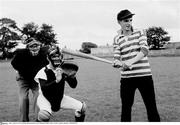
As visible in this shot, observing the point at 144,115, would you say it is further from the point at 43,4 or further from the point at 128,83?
the point at 43,4

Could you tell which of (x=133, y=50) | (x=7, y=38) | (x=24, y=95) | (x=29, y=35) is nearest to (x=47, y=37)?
(x=29, y=35)

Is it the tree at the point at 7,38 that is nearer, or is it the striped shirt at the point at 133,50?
the striped shirt at the point at 133,50

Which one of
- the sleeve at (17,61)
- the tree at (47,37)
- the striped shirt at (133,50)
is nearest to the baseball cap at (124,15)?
the striped shirt at (133,50)

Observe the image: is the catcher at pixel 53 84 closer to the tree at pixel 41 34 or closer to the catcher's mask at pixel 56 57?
the catcher's mask at pixel 56 57

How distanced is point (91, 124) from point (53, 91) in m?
0.78

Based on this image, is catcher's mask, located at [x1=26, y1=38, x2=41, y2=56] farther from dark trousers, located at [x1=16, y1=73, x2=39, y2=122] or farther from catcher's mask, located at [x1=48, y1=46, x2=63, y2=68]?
catcher's mask, located at [x1=48, y1=46, x2=63, y2=68]

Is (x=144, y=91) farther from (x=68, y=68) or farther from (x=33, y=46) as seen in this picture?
(x=33, y=46)

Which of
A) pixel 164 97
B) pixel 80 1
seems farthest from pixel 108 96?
pixel 80 1

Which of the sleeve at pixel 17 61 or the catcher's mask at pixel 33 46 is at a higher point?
the catcher's mask at pixel 33 46

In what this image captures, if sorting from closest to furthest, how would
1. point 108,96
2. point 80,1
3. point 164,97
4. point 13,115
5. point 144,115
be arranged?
point 80,1, point 144,115, point 13,115, point 164,97, point 108,96

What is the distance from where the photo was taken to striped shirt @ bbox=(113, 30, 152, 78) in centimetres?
436

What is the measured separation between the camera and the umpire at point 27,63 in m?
5.55

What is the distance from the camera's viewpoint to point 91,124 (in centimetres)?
434

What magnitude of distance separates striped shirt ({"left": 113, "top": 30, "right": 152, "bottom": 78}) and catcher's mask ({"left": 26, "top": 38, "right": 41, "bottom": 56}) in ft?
5.27
